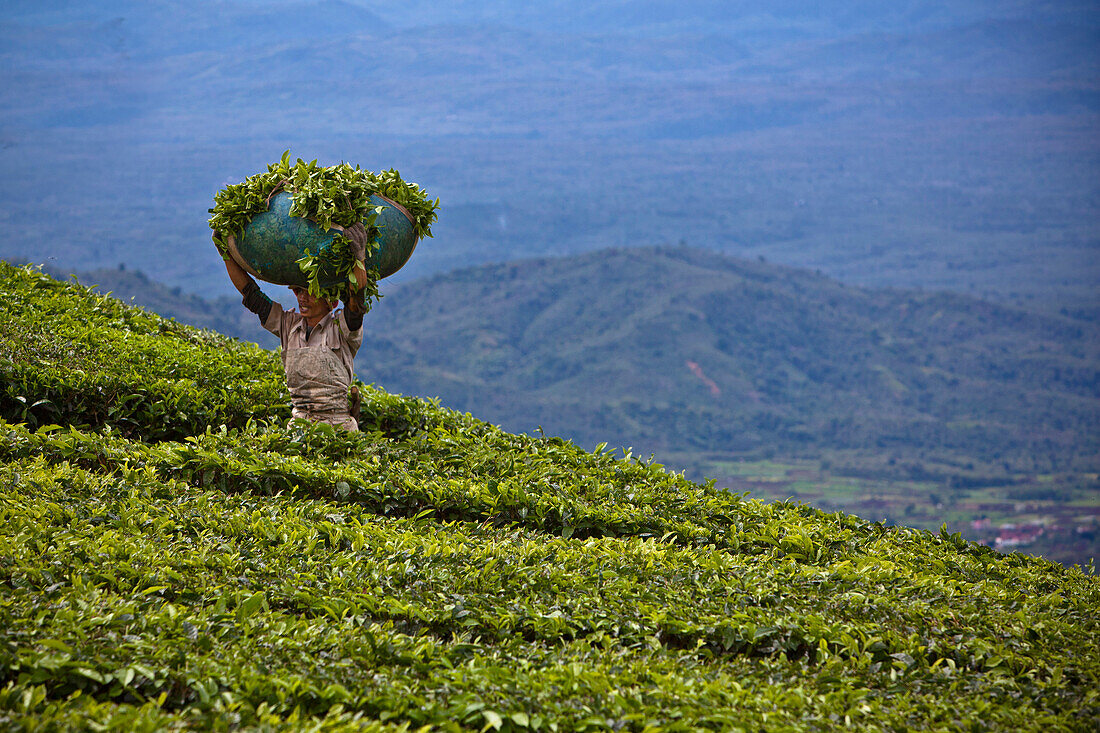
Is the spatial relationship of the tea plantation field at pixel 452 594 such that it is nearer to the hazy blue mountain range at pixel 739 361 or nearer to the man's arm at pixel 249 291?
the man's arm at pixel 249 291

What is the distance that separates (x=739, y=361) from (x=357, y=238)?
110659mm

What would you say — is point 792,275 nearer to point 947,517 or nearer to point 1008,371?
point 1008,371

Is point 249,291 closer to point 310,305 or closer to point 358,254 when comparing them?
point 310,305

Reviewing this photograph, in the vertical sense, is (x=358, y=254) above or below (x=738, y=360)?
above

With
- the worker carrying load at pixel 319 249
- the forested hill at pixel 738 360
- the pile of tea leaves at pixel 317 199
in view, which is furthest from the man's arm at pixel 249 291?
the forested hill at pixel 738 360

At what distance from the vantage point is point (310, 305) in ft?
22.9

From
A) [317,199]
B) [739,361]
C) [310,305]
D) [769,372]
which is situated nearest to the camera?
[317,199]

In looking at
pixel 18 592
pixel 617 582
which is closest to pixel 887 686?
pixel 617 582

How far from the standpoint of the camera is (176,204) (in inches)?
6831

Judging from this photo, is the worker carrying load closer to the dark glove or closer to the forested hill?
the dark glove

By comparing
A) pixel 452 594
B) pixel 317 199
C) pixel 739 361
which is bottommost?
pixel 739 361

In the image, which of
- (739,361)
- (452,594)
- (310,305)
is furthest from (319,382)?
(739,361)

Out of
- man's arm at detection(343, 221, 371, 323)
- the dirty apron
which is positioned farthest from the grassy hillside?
man's arm at detection(343, 221, 371, 323)

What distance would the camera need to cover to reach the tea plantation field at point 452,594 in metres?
3.93
